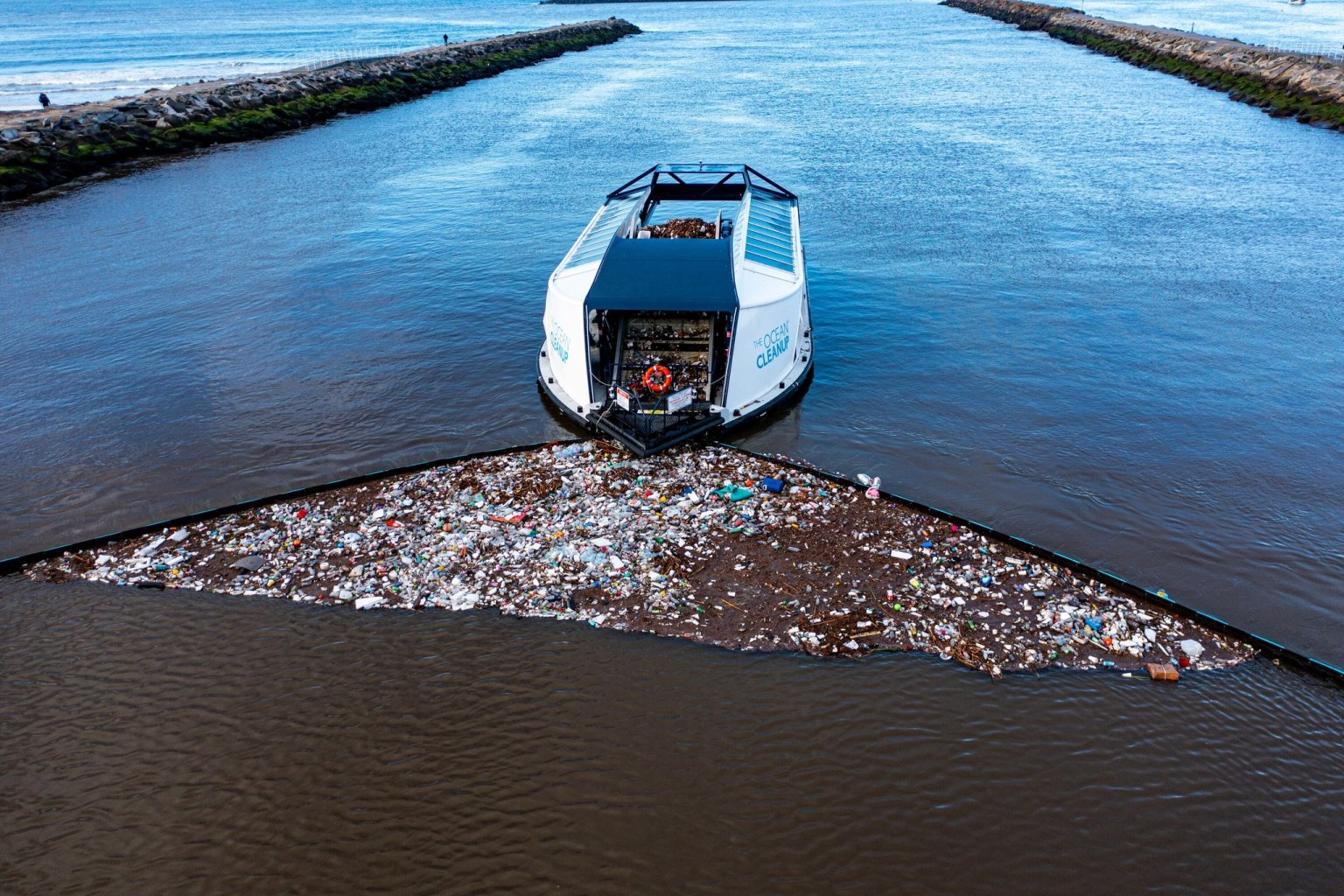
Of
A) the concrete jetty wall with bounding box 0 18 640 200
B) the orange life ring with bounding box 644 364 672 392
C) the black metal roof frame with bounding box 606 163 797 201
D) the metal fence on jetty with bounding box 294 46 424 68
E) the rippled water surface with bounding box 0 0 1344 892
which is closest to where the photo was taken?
the rippled water surface with bounding box 0 0 1344 892

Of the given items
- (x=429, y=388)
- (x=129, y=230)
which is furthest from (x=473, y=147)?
(x=429, y=388)

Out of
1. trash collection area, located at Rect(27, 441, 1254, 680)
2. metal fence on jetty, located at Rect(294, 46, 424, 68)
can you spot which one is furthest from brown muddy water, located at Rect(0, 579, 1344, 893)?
metal fence on jetty, located at Rect(294, 46, 424, 68)

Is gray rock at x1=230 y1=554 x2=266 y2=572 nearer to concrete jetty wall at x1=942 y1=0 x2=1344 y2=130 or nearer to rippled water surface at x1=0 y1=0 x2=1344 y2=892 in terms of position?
rippled water surface at x1=0 y1=0 x2=1344 y2=892

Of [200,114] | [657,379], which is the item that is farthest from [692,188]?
[200,114]

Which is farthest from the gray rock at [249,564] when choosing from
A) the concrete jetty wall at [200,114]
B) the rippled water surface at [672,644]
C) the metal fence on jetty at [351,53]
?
the metal fence on jetty at [351,53]

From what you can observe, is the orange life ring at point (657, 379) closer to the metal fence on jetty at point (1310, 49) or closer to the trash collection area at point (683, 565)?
the trash collection area at point (683, 565)

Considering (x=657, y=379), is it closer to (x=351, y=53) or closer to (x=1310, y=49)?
(x=1310, y=49)

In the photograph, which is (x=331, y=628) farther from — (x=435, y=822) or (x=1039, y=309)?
(x=1039, y=309)
